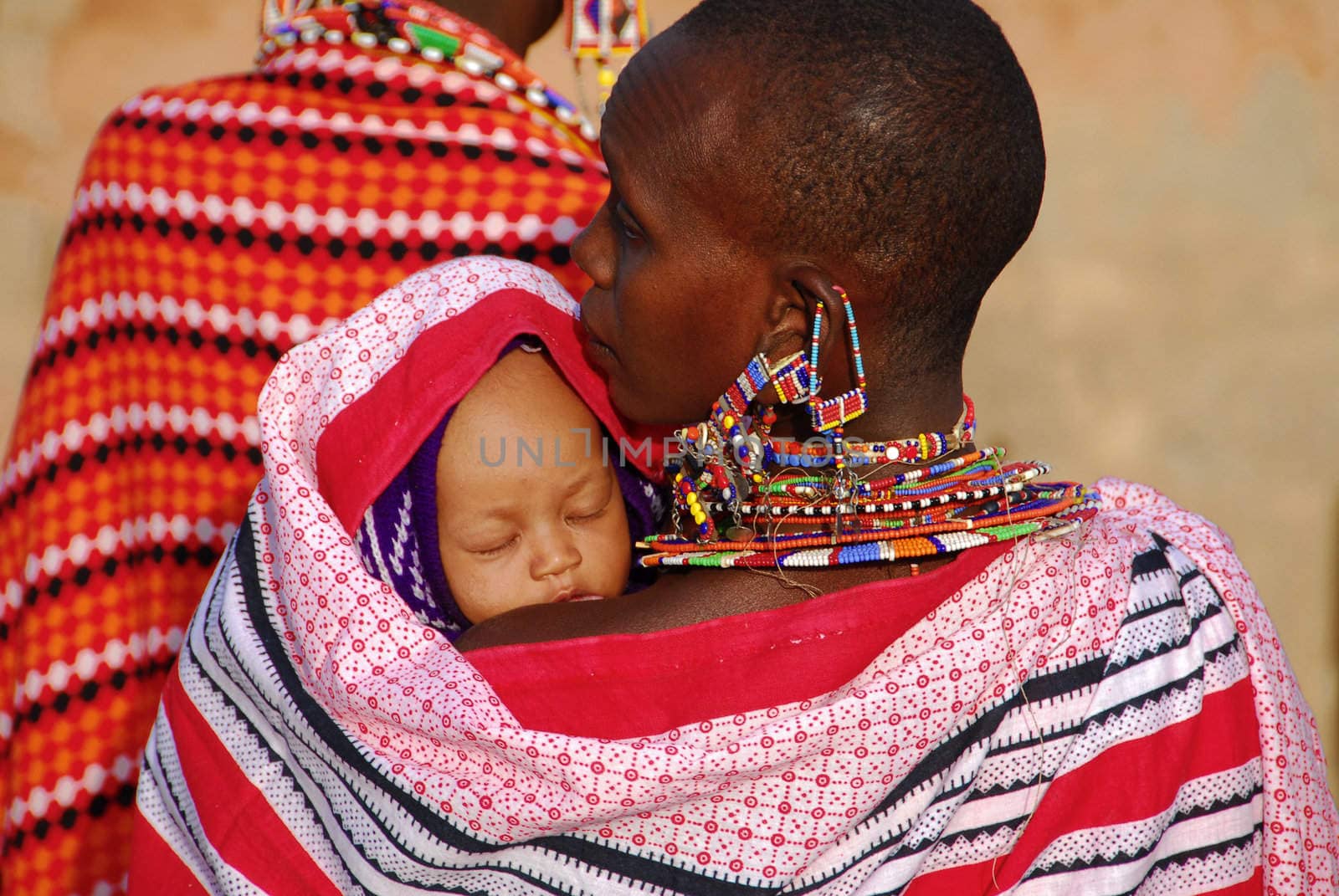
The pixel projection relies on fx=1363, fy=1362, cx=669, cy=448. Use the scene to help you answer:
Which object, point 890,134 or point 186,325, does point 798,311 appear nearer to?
point 890,134

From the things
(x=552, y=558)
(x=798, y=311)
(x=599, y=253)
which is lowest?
(x=552, y=558)

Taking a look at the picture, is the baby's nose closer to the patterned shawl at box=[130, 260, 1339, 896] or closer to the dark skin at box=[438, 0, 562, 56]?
the patterned shawl at box=[130, 260, 1339, 896]

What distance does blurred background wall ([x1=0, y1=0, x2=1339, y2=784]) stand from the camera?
490 centimetres

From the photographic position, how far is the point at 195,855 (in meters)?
1.80

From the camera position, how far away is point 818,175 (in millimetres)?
1510

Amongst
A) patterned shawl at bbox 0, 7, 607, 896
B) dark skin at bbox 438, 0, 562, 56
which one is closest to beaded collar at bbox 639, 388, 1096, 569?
patterned shawl at bbox 0, 7, 607, 896

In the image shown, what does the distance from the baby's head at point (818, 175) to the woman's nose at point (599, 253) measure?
0.12ft

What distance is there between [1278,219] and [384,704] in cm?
455

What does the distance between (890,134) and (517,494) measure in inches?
29.9

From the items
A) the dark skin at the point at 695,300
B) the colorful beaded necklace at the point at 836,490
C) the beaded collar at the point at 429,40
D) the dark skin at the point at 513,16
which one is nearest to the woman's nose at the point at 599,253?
the dark skin at the point at 695,300

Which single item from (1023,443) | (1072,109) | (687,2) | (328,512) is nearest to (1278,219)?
(1072,109)

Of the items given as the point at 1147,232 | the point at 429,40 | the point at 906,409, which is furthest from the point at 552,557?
the point at 1147,232

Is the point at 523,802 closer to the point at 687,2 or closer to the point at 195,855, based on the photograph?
the point at 195,855

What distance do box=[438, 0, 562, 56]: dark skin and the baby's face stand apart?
0.90 meters
